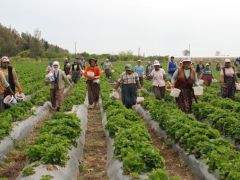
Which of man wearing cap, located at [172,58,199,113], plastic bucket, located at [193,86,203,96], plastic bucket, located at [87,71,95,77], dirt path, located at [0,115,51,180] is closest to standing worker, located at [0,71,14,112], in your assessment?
dirt path, located at [0,115,51,180]

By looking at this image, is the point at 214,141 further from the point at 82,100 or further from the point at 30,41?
the point at 30,41

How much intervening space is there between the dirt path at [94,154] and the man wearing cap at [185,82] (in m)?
2.55

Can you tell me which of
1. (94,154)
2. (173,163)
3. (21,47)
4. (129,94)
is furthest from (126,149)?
(21,47)

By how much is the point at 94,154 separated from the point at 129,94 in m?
5.16

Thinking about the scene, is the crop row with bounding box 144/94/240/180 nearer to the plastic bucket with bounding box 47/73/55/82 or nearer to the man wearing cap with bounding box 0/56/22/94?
the man wearing cap with bounding box 0/56/22/94

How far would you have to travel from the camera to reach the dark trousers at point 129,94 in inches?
576

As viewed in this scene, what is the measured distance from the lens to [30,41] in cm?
9038

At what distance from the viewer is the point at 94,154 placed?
9820 millimetres

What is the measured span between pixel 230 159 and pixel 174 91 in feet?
18.5

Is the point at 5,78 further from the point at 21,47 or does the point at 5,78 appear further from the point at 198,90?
the point at 21,47

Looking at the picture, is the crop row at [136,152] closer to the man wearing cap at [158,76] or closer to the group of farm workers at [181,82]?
the group of farm workers at [181,82]

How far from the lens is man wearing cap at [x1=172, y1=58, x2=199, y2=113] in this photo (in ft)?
42.1

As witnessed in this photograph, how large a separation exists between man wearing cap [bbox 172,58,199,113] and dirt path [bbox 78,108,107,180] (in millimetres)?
2553

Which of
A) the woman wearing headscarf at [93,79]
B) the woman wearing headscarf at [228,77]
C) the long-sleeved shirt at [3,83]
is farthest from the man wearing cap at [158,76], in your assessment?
the long-sleeved shirt at [3,83]
